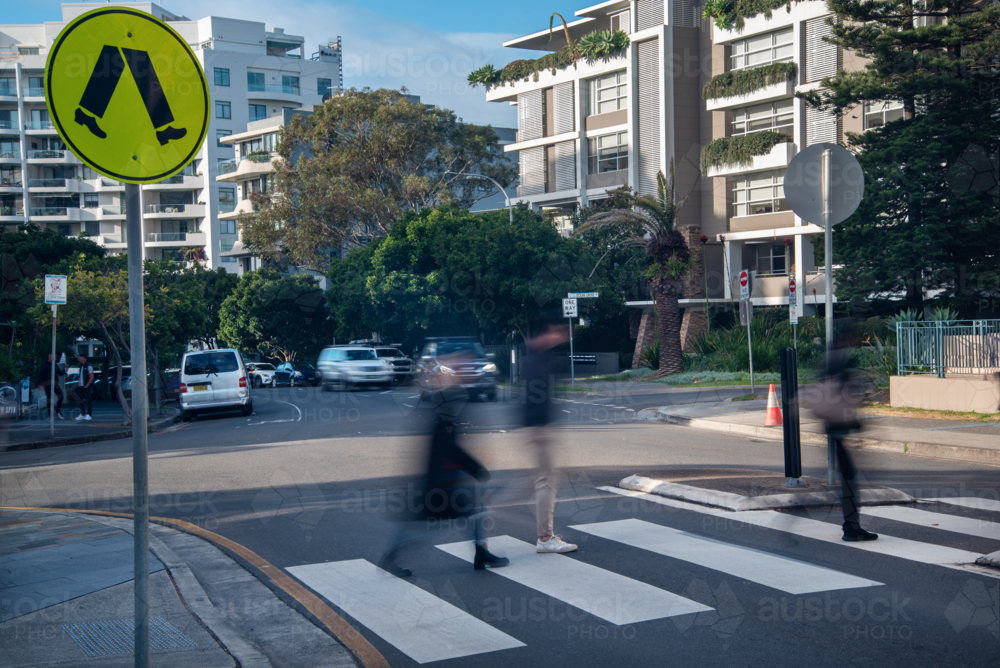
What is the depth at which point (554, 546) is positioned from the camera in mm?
6734

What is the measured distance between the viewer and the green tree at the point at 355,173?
149 feet

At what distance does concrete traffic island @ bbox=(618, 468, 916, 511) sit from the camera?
8188 mm

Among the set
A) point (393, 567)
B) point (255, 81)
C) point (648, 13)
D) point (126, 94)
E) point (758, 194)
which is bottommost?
point (393, 567)

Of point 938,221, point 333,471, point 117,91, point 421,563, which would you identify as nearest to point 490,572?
point 421,563

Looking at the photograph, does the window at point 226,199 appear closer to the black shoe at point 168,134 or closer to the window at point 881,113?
the window at point 881,113

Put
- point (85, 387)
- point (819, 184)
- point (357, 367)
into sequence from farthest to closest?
point (357, 367) < point (85, 387) < point (819, 184)

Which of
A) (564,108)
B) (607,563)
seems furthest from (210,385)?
(564,108)

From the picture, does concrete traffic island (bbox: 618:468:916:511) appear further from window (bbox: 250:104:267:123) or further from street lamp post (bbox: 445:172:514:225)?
window (bbox: 250:104:267:123)

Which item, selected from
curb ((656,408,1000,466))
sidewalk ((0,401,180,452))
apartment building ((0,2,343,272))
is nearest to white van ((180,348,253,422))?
sidewalk ((0,401,180,452))

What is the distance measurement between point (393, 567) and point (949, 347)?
1405 centimetres

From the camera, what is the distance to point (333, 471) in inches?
460

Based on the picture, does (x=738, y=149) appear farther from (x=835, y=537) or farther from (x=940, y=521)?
(x=835, y=537)

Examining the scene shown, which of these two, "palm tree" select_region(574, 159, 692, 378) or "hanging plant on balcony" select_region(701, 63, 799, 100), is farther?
"hanging plant on balcony" select_region(701, 63, 799, 100)

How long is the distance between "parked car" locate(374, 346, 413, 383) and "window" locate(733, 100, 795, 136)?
64.6ft
